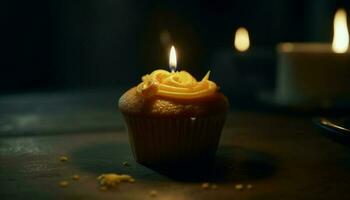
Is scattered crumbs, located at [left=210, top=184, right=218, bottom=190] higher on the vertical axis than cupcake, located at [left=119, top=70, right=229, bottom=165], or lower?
lower

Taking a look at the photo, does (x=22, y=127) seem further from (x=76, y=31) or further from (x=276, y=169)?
(x=76, y=31)

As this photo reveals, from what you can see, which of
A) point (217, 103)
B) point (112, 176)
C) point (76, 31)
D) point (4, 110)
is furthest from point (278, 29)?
point (112, 176)

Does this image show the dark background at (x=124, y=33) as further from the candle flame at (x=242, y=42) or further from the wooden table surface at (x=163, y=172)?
the wooden table surface at (x=163, y=172)

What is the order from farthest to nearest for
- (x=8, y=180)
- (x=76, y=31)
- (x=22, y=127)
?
(x=76, y=31)
(x=22, y=127)
(x=8, y=180)

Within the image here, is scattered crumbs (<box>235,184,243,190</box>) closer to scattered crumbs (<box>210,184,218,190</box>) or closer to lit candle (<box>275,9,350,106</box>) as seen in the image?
scattered crumbs (<box>210,184,218,190</box>)

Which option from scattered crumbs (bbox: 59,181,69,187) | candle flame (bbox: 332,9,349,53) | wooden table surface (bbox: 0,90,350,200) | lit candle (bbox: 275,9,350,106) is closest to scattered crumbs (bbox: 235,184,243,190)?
wooden table surface (bbox: 0,90,350,200)

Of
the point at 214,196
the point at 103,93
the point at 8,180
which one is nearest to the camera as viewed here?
the point at 214,196

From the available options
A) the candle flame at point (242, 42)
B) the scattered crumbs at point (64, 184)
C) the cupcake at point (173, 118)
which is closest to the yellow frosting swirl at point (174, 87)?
the cupcake at point (173, 118)
